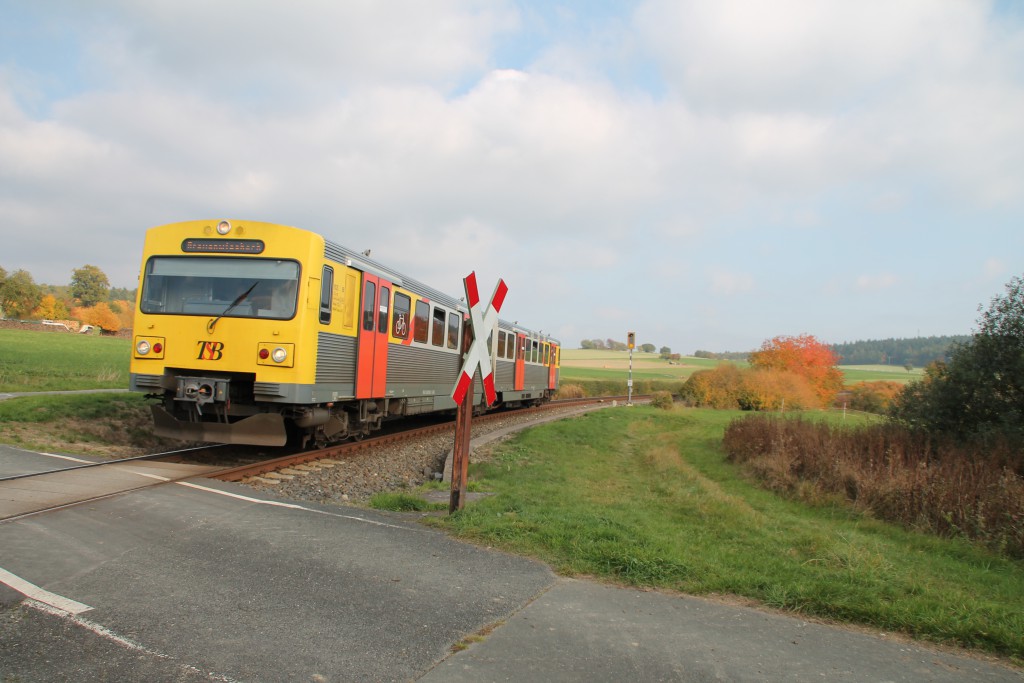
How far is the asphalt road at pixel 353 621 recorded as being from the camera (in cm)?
353

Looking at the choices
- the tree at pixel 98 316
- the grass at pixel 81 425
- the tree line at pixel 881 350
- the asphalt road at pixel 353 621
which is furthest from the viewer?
the tree at pixel 98 316

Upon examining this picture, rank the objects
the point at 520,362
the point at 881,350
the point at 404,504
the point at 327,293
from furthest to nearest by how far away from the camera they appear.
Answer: the point at 881,350 < the point at 520,362 < the point at 327,293 < the point at 404,504

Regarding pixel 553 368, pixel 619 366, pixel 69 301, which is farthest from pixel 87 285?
Result: pixel 553 368

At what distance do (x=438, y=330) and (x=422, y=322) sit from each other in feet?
3.89

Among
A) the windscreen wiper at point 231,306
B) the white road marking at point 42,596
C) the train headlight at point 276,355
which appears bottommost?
the white road marking at point 42,596

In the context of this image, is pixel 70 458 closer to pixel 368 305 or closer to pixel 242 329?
pixel 242 329

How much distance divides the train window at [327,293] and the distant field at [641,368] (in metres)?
45.4

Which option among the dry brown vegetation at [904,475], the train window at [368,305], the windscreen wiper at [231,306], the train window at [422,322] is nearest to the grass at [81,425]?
the windscreen wiper at [231,306]

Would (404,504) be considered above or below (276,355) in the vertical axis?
below

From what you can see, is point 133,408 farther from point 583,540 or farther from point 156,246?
point 583,540

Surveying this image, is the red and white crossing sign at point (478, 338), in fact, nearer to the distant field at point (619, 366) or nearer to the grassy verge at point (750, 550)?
the grassy verge at point (750, 550)

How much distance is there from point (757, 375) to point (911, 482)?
1103 inches

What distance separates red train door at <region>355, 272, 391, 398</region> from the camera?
11.6 meters

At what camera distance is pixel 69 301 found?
9244cm
